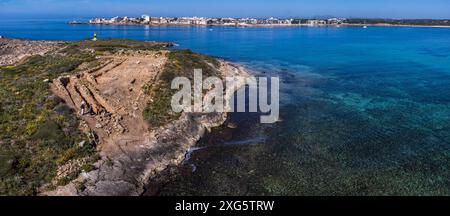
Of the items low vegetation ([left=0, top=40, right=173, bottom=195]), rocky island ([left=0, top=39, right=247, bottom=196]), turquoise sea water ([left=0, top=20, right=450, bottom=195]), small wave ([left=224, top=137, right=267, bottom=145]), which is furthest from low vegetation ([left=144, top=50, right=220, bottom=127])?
low vegetation ([left=0, top=40, right=173, bottom=195])

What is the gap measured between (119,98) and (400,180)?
2684cm

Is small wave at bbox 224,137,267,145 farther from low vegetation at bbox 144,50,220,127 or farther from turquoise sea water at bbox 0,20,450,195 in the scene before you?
low vegetation at bbox 144,50,220,127

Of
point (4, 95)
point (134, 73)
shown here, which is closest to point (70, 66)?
point (134, 73)

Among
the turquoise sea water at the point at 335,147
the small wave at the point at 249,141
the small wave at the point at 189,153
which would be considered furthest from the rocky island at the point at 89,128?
the small wave at the point at 249,141

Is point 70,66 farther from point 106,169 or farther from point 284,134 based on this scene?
point 284,134

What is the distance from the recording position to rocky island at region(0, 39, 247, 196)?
829 inches

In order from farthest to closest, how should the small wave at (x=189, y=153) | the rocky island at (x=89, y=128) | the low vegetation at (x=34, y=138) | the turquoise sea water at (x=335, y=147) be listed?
the small wave at (x=189, y=153), the turquoise sea water at (x=335, y=147), the rocky island at (x=89, y=128), the low vegetation at (x=34, y=138)

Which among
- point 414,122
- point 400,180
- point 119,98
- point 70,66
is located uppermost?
point 70,66

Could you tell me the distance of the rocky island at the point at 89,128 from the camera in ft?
69.1

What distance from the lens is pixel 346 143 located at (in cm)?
2839

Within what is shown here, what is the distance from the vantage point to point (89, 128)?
27.1m

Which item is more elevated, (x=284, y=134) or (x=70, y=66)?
(x=70, y=66)

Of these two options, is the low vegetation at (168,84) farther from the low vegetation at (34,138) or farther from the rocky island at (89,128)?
the low vegetation at (34,138)

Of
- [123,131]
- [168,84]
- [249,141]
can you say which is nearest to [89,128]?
[123,131]
